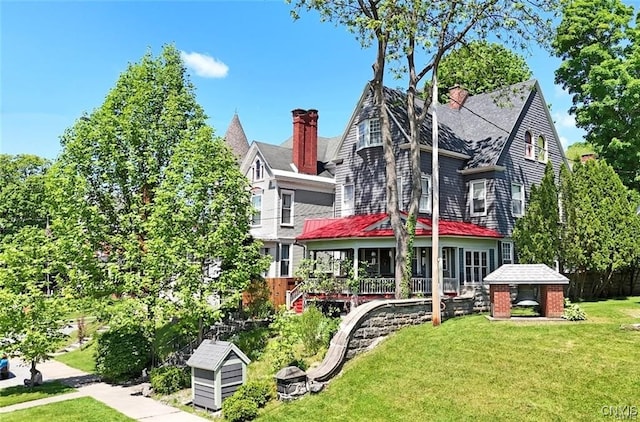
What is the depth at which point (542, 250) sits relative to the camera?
19.1m

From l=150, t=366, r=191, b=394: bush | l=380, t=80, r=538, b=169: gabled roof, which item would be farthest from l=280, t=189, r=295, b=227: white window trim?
l=150, t=366, r=191, b=394: bush

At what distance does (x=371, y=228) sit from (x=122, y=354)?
1045 cm

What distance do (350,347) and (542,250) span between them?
409 inches

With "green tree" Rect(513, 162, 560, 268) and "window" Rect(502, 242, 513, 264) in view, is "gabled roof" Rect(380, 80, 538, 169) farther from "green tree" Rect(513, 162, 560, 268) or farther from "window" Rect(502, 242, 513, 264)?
"window" Rect(502, 242, 513, 264)

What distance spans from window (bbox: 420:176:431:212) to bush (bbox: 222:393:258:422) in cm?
1383

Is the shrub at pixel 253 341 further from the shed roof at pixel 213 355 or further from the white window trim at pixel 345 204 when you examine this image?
the white window trim at pixel 345 204

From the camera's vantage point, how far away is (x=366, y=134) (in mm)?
23906

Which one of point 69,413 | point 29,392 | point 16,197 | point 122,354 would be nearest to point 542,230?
point 122,354

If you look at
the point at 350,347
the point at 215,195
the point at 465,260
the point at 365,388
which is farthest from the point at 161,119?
the point at 465,260

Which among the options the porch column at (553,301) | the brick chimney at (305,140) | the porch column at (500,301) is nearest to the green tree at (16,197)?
the brick chimney at (305,140)

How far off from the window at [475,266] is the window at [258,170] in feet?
39.3

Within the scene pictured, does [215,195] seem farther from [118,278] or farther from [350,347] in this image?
[350,347]

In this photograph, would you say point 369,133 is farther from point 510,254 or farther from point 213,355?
point 213,355

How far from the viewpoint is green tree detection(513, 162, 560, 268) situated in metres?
19.2
